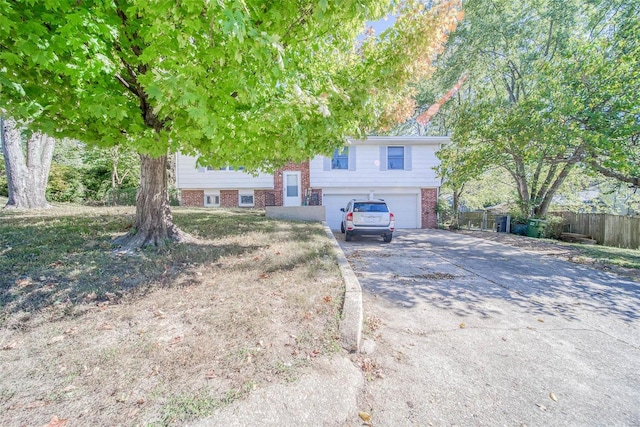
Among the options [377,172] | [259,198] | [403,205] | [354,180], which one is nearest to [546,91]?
[377,172]

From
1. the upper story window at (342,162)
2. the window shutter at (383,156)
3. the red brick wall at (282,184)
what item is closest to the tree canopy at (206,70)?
the upper story window at (342,162)

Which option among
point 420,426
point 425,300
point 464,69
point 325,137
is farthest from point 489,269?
point 464,69

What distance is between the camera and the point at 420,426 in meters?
2.20

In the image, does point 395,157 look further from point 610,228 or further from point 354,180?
point 610,228

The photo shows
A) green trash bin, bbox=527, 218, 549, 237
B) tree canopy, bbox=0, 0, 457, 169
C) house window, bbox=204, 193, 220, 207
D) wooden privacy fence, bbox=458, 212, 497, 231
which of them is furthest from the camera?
wooden privacy fence, bbox=458, 212, 497, 231

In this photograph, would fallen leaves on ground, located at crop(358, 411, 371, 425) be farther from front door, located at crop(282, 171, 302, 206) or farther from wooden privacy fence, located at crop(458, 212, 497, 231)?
wooden privacy fence, located at crop(458, 212, 497, 231)

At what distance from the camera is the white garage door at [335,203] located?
1708 centimetres

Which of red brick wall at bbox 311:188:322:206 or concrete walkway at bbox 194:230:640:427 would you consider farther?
red brick wall at bbox 311:188:322:206

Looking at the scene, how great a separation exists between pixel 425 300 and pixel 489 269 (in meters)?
3.17

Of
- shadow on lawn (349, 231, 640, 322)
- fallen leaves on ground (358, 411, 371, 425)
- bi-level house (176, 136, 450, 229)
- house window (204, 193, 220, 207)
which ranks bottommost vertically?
fallen leaves on ground (358, 411, 371, 425)

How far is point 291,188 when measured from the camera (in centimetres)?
1730

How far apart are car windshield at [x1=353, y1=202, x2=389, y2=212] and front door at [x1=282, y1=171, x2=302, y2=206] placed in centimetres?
689

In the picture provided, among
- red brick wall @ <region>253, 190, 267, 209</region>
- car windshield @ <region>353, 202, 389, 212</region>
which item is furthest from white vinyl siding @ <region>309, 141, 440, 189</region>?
car windshield @ <region>353, 202, 389, 212</region>

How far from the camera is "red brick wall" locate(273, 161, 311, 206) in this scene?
55.6 feet
